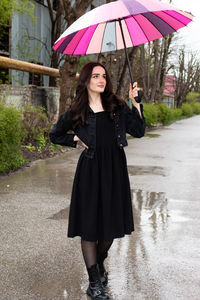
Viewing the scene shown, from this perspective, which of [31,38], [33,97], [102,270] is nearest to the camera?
[102,270]

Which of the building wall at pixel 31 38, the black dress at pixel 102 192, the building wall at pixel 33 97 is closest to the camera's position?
the black dress at pixel 102 192

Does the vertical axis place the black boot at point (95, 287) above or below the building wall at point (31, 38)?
below

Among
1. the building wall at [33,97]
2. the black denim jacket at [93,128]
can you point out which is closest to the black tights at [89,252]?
the black denim jacket at [93,128]

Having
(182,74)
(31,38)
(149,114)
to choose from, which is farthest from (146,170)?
(182,74)

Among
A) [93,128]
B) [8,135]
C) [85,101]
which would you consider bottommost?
[8,135]

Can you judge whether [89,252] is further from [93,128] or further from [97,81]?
[97,81]

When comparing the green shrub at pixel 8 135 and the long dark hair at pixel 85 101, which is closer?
the long dark hair at pixel 85 101

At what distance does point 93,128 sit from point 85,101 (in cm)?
23

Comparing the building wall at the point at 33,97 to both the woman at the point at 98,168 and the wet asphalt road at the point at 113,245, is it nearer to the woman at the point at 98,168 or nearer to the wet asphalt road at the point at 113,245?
the wet asphalt road at the point at 113,245

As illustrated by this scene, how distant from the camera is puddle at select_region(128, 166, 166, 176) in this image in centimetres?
866

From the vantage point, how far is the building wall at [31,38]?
791 inches

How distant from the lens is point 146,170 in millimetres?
8984

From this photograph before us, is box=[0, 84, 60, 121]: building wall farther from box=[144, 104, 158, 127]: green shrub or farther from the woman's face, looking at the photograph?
box=[144, 104, 158, 127]: green shrub

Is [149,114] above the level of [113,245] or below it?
above
